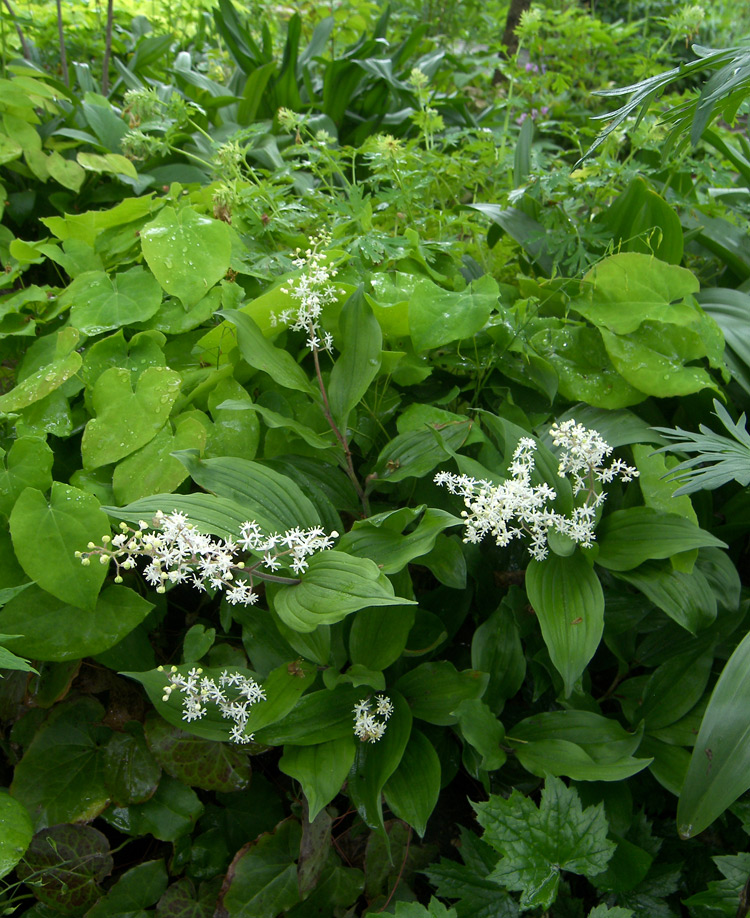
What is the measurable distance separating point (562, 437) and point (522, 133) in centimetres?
120

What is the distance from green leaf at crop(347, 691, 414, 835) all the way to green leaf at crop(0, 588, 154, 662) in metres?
0.48

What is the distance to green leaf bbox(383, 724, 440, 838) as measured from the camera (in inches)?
Answer: 45.5

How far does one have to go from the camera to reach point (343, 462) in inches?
53.0

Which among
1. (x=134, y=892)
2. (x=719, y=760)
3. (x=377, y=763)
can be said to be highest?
(x=719, y=760)

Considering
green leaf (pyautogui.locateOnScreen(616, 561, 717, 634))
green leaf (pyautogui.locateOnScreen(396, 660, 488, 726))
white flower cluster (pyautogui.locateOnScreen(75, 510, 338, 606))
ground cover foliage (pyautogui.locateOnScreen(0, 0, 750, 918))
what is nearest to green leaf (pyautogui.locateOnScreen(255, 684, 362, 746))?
ground cover foliage (pyautogui.locateOnScreen(0, 0, 750, 918))

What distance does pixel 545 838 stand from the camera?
1100 mm

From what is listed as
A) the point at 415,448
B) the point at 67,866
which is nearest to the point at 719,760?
the point at 415,448

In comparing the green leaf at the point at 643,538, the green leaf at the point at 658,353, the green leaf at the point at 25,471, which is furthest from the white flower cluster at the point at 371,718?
the green leaf at the point at 658,353

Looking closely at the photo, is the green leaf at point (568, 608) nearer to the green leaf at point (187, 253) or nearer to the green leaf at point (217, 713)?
the green leaf at point (217, 713)

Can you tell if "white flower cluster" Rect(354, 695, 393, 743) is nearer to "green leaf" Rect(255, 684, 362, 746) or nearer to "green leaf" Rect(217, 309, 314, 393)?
"green leaf" Rect(255, 684, 362, 746)

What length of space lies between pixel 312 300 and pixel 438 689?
2.54 ft

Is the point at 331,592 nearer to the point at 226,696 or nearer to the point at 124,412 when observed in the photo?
the point at 226,696

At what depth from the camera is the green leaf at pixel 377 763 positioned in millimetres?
1148

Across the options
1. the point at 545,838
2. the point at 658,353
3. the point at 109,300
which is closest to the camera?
the point at 545,838
